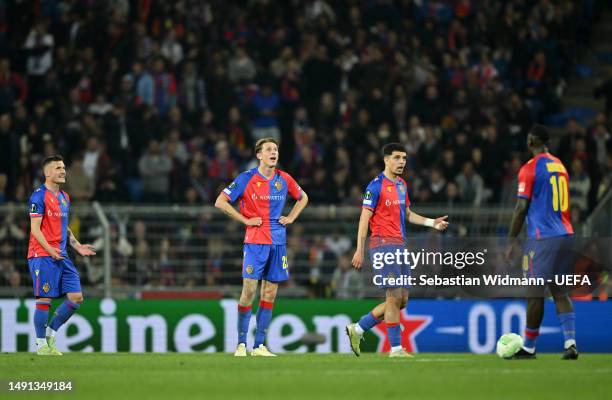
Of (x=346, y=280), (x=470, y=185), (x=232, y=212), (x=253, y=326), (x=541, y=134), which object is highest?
(x=541, y=134)

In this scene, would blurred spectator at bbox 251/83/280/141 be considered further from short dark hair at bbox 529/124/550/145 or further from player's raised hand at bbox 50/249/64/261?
short dark hair at bbox 529/124/550/145

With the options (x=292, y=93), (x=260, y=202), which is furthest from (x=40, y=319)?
(x=292, y=93)

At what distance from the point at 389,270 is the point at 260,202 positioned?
1.92m

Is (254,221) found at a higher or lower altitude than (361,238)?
higher

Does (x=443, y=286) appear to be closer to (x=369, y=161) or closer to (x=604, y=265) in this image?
(x=604, y=265)

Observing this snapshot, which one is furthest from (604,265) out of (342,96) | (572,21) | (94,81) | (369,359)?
(94,81)

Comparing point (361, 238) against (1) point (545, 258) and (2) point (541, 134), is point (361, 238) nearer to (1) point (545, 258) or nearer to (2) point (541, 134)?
(1) point (545, 258)

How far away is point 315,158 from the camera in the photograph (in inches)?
910

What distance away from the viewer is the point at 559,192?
1324 centimetres

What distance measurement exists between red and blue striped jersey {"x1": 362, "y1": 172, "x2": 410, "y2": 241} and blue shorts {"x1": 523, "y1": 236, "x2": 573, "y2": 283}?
4.84 feet

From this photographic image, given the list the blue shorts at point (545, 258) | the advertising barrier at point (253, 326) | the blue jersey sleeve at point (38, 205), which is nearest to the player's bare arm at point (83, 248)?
the blue jersey sleeve at point (38, 205)

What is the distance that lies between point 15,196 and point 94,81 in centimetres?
383

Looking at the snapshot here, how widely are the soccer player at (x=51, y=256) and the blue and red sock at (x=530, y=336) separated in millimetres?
5182

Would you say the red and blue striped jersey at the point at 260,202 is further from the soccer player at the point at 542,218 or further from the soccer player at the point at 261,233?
the soccer player at the point at 542,218
